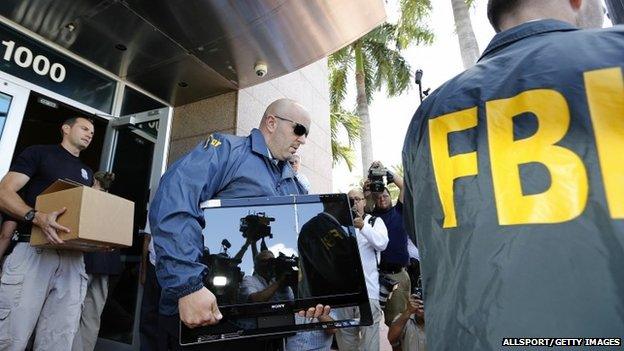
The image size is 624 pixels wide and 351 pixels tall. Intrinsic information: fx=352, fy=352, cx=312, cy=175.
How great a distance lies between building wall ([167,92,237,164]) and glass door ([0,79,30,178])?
1.53 m

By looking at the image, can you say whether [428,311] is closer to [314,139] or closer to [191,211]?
[191,211]

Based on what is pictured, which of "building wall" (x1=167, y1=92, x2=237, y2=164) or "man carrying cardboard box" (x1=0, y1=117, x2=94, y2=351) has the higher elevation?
"building wall" (x1=167, y1=92, x2=237, y2=164)

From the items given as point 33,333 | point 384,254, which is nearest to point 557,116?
point 384,254

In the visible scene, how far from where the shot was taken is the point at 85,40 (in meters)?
3.69

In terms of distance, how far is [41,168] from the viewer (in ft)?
9.24

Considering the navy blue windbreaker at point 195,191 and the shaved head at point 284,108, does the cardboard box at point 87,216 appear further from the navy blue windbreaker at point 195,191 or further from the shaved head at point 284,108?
the shaved head at point 284,108

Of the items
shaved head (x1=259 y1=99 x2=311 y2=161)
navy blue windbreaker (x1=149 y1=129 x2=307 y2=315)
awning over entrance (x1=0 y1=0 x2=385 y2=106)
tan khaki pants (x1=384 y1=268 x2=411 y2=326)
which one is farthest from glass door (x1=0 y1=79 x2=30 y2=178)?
tan khaki pants (x1=384 y1=268 x2=411 y2=326)

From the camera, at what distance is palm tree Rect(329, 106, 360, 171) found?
16.0m

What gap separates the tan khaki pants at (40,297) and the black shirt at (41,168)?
0.25 metres

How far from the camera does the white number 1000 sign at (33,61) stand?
3.50 m

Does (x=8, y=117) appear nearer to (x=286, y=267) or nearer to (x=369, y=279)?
(x=286, y=267)

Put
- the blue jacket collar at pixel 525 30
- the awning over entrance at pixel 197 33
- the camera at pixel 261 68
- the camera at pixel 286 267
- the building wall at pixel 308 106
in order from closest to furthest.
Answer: the blue jacket collar at pixel 525 30 < the camera at pixel 286 267 < the awning over entrance at pixel 197 33 < the camera at pixel 261 68 < the building wall at pixel 308 106

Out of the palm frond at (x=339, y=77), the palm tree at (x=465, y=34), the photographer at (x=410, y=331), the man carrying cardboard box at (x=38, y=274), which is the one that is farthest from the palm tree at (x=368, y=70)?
the man carrying cardboard box at (x=38, y=274)

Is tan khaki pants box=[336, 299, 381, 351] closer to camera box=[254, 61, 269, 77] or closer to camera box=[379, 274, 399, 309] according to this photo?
camera box=[379, 274, 399, 309]
